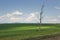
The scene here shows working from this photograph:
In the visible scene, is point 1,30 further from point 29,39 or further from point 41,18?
point 41,18

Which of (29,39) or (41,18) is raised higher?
(41,18)

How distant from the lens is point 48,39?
12758 millimetres

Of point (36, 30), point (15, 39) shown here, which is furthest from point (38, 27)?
point (15, 39)

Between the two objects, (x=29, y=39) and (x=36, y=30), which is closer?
(x=29, y=39)

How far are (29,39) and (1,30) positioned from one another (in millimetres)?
2666

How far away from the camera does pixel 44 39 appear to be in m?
12.8

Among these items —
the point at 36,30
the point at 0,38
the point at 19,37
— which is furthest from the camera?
the point at 36,30

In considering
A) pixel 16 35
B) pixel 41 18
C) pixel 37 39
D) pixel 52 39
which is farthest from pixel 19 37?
pixel 41 18

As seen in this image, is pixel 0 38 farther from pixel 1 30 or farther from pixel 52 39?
pixel 52 39

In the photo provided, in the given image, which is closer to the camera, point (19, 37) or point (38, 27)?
point (19, 37)

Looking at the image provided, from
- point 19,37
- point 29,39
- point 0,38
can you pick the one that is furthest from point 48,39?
point 0,38

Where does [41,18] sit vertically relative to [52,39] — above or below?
above

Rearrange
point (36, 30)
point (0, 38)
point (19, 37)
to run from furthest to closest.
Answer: point (36, 30) < point (19, 37) < point (0, 38)

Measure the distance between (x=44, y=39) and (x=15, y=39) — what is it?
2.01 meters
